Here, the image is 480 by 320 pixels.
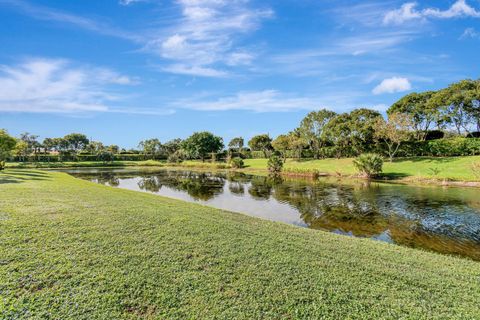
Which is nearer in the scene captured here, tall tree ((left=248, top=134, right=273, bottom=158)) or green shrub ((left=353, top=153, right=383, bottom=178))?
green shrub ((left=353, top=153, right=383, bottom=178))

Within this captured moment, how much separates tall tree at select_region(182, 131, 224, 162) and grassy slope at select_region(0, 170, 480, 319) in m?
71.7

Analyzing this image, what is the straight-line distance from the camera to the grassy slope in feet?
14.4

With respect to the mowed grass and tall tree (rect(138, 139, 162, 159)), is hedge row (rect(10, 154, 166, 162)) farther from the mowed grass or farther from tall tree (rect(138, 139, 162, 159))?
the mowed grass

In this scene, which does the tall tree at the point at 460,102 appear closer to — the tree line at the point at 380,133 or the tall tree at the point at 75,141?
the tree line at the point at 380,133

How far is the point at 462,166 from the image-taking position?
31.0 metres

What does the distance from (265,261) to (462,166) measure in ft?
115

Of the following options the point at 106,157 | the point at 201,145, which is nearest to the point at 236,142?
the point at 201,145

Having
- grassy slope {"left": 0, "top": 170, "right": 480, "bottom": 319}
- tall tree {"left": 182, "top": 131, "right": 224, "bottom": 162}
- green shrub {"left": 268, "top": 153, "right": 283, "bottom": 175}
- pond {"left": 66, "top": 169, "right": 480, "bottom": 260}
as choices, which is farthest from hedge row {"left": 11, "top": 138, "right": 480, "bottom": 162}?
grassy slope {"left": 0, "top": 170, "right": 480, "bottom": 319}

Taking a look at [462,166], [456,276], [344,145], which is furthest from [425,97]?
[456,276]

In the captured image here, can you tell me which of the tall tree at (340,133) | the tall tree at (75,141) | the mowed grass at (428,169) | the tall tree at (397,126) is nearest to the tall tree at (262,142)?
the tall tree at (340,133)

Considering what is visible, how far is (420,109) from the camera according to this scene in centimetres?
4544

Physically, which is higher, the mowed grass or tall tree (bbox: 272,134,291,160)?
tall tree (bbox: 272,134,291,160)

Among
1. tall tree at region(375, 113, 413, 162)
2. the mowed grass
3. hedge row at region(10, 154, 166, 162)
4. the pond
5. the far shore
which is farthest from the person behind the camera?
hedge row at region(10, 154, 166, 162)

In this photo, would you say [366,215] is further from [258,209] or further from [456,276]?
[456,276]
